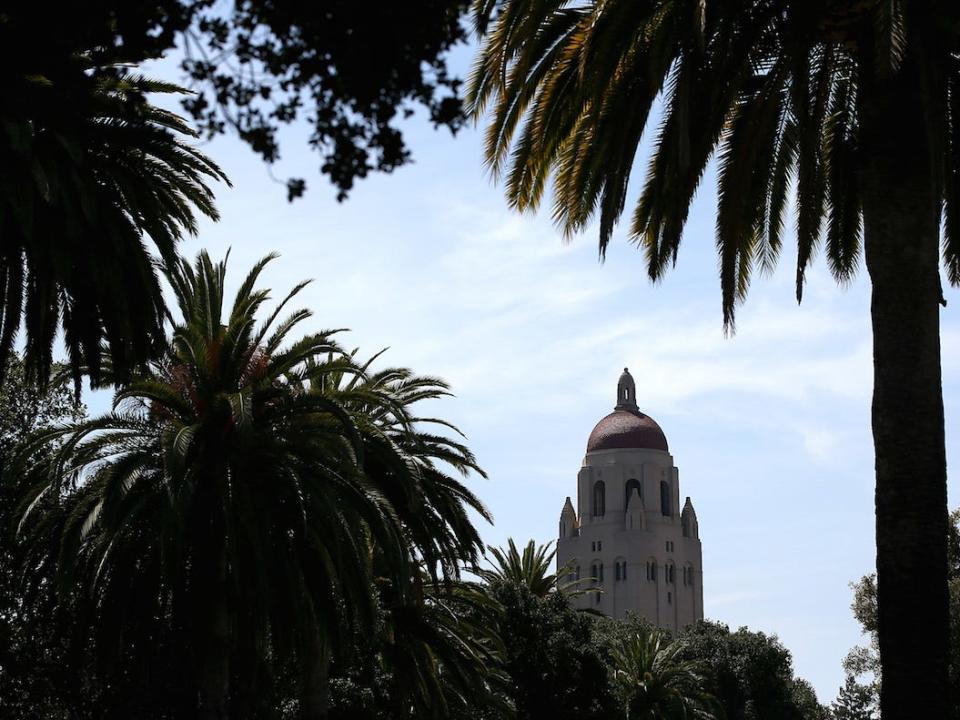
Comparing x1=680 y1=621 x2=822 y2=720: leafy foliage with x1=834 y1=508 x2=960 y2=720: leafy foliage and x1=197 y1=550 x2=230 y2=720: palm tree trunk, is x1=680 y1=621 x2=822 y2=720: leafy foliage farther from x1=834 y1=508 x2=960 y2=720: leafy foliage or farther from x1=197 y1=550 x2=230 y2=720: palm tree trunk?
x1=197 y1=550 x2=230 y2=720: palm tree trunk

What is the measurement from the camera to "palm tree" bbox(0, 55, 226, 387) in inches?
717

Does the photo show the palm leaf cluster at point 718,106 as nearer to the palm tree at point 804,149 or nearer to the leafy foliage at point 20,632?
the palm tree at point 804,149

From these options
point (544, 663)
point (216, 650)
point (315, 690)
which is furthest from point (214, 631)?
point (544, 663)

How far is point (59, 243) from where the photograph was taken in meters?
19.1

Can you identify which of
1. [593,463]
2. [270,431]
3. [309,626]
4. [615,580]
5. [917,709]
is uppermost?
[593,463]

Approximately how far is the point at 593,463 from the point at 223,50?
120 m

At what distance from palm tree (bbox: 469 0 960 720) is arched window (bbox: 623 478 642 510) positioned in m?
108

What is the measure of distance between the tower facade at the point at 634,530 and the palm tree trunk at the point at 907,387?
357 feet

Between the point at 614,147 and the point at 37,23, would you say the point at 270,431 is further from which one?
the point at 37,23

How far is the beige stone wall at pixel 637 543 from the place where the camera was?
4872 inches

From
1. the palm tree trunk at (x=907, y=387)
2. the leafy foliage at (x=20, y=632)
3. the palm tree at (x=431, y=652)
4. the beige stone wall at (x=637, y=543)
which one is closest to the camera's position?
the palm tree trunk at (x=907, y=387)

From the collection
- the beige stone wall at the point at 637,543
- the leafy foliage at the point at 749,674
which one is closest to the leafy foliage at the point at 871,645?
the leafy foliage at the point at 749,674

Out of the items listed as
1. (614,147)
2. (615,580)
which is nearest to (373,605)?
(614,147)

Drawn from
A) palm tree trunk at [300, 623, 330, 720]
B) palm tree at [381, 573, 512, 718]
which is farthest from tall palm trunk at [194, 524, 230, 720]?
palm tree at [381, 573, 512, 718]
